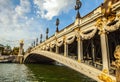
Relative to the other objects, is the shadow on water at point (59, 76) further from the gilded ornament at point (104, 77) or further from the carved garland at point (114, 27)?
the carved garland at point (114, 27)

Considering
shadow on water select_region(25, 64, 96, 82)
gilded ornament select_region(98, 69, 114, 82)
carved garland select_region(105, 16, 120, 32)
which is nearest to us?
carved garland select_region(105, 16, 120, 32)

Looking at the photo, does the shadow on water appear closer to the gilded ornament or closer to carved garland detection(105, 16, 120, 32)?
the gilded ornament

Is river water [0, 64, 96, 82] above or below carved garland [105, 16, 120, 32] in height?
below

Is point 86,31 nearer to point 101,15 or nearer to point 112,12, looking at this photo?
point 101,15

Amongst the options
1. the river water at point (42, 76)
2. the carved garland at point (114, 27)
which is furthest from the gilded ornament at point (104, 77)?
the river water at point (42, 76)

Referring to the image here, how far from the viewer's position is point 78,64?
1461cm

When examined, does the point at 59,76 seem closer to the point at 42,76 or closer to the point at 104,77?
the point at 42,76

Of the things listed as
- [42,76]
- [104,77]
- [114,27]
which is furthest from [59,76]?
[114,27]

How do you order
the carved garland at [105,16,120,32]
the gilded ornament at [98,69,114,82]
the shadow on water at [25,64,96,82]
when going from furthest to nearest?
the shadow on water at [25,64,96,82] → the gilded ornament at [98,69,114,82] → the carved garland at [105,16,120,32]

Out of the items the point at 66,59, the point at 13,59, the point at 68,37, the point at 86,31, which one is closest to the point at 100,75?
the point at 86,31

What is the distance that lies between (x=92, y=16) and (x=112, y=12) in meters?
2.34

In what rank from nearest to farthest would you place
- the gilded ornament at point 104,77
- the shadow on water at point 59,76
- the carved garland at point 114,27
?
the carved garland at point 114,27 < the gilded ornament at point 104,77 < the shadow on water at point 59,76

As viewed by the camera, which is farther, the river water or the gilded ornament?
the river water

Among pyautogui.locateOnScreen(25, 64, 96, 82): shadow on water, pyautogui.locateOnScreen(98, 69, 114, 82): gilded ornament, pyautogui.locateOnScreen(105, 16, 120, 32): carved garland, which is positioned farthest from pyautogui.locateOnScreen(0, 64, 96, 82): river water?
pyautogui.locateOnScreen(105, 16, 120, 32): carved garland
